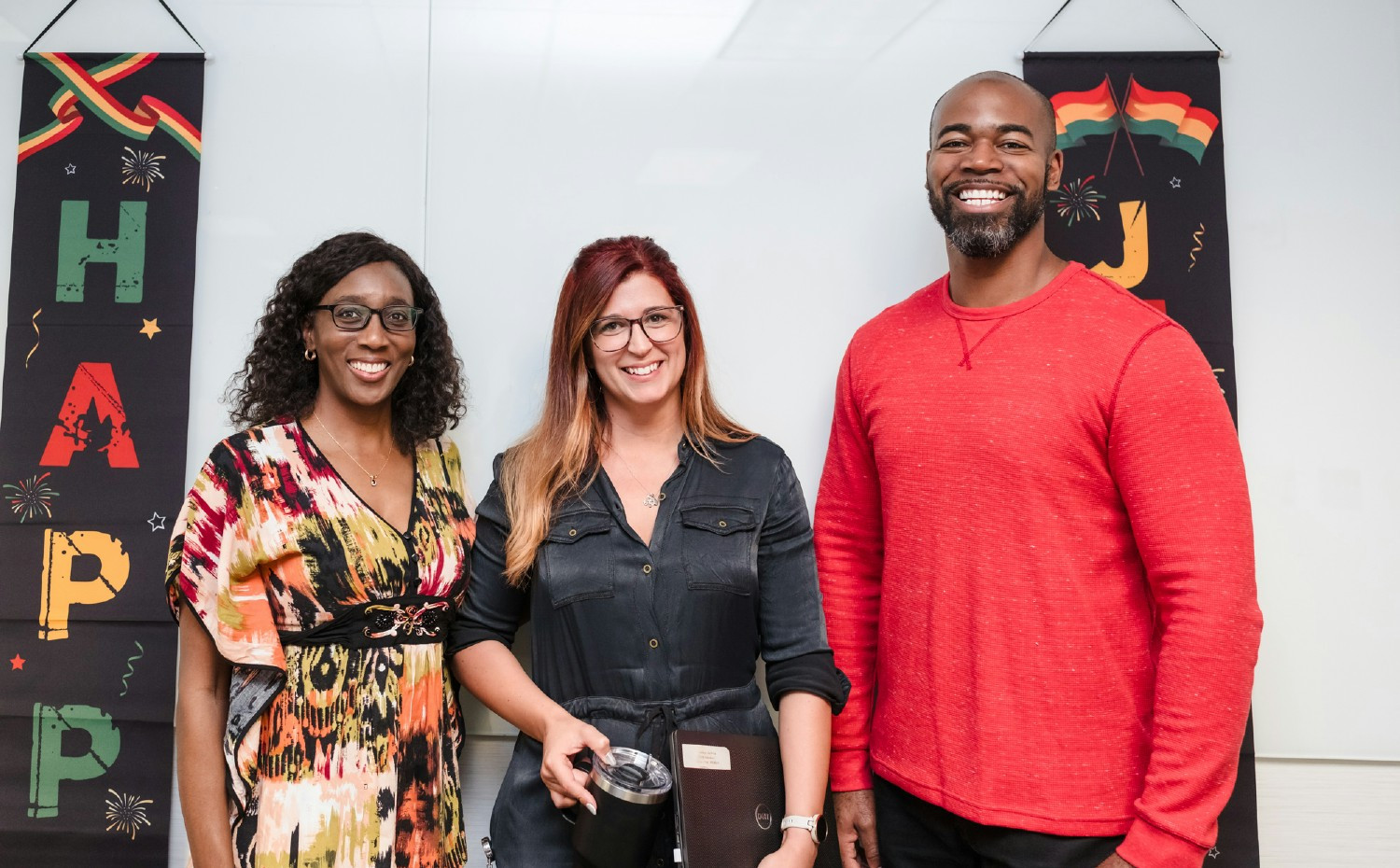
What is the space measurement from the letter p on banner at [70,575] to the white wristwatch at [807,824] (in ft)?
5.41

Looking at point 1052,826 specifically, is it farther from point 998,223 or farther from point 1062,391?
point 998,223

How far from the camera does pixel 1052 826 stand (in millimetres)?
1521

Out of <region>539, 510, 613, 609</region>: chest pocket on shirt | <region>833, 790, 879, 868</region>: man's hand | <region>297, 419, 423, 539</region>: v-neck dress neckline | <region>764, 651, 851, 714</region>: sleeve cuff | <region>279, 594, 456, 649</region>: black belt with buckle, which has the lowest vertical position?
<region>833, 790, 879, 868</region>: man's hand

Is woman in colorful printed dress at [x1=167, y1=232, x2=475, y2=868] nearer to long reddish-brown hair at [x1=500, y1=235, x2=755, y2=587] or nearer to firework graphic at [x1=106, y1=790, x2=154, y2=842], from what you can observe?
long reddish-brown hair at [x1=500, y1=235, x2=755, y2=587]

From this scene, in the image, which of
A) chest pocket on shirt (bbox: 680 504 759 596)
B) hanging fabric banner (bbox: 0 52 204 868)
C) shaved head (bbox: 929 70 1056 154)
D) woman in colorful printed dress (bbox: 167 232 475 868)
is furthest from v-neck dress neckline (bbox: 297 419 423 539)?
→ shaved head (bbox: 929 70 1056 154)

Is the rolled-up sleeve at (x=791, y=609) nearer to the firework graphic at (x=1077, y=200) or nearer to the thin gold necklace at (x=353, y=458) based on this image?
the thin gold necklace at (x=353, y=458)

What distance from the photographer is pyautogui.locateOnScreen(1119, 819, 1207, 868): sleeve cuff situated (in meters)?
1.42

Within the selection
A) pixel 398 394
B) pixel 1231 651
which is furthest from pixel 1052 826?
pixel 398 394

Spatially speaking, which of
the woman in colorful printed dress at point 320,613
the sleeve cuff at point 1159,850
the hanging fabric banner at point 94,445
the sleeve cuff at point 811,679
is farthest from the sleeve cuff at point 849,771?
the hanging fabric banner at point 94,445

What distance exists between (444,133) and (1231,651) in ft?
6.40

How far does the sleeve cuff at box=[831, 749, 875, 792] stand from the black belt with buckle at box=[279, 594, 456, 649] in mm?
792

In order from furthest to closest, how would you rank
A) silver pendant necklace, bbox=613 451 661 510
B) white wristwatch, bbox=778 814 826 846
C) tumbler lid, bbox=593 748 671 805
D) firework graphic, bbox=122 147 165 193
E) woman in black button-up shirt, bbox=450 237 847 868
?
firework graphic, bbox=122 147 165 193
silver pendant necklace, bbox=613 451 661 510
woman in black button-up shirt, bbox=450 237 847 868
white wristwatch, bbox=778 814 826 846
tumbler lid, bbox=593 748 671 805

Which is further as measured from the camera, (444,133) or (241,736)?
(444,133)

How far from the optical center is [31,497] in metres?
2.22
